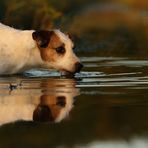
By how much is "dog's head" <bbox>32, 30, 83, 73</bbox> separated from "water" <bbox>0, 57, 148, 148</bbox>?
0.20 meters

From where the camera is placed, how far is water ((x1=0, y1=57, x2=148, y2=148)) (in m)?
6.30

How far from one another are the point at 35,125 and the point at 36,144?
0.97 m

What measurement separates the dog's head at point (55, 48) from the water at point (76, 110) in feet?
0.67

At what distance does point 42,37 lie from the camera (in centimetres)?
1227

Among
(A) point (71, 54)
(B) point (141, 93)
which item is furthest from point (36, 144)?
(A) point (71, 54)

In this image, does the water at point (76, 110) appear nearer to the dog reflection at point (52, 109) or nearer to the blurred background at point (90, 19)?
the dog reflection at point (52, 109)

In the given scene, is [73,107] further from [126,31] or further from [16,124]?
[126,31]

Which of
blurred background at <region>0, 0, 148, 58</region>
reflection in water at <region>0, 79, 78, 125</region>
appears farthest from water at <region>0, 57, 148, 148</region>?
blurred background at <region>0, 0, 148, 58</region>

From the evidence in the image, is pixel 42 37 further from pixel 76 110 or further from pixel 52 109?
pixel 76 110

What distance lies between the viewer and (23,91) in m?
9.66

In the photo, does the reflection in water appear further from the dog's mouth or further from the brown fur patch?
the brown fur patch

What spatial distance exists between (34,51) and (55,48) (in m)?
0.34

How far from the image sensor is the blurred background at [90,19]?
20906 mm

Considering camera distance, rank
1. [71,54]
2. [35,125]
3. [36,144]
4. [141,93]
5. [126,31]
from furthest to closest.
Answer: [126,31] < [71,54] < [141,93] < [35,125] < [36,144]
